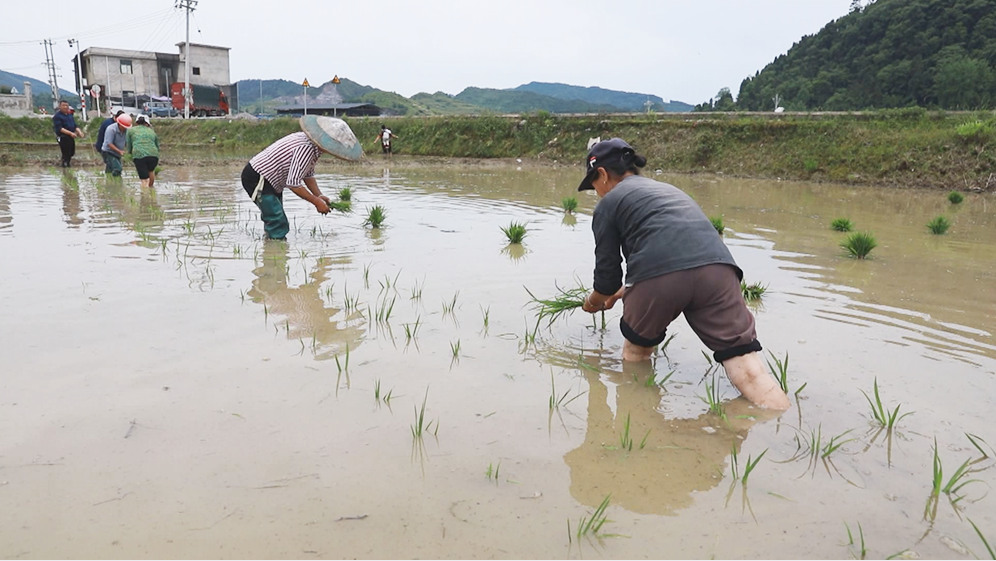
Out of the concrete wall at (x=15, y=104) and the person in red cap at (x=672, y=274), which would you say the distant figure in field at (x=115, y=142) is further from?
the concrete wall at (x=15, y=104)

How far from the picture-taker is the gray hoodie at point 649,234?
8.88ft

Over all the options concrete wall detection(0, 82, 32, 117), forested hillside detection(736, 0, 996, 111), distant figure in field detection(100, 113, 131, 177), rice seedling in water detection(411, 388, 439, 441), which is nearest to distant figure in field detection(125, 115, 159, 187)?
distant figure in field detection(100, 113, 131, 177)

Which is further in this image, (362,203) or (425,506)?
(362,203)

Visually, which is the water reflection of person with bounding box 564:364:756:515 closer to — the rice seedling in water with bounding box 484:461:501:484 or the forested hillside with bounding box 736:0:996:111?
the rice seedling in water with bounding box 484:461:501:484

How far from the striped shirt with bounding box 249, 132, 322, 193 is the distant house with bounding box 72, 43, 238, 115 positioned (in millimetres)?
50712

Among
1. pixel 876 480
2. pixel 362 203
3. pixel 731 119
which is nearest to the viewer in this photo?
pixel 876 480

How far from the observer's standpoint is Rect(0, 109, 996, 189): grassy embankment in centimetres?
1254

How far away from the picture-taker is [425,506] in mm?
1877

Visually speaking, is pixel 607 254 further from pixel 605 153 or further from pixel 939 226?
pixel 939 226

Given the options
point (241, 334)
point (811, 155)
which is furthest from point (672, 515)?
point (811, 155)

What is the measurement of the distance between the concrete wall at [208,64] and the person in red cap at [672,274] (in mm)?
58339

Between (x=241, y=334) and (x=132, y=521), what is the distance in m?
1.67

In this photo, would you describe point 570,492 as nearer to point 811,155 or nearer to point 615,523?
point 615,523

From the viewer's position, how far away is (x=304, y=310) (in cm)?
388
